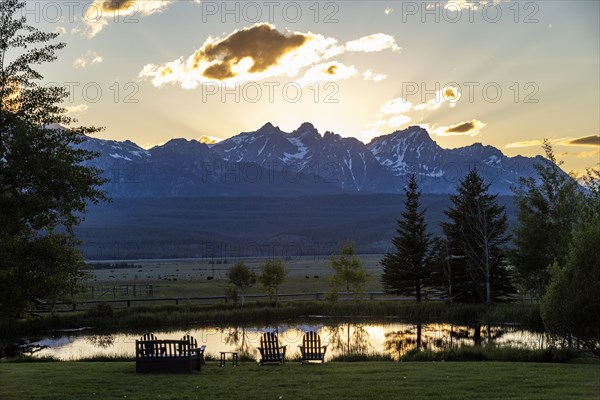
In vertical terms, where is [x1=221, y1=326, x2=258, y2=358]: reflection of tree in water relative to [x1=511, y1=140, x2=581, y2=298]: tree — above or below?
Result: below

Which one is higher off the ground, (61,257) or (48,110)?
(48,110)

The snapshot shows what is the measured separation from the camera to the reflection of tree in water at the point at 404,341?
35156mm

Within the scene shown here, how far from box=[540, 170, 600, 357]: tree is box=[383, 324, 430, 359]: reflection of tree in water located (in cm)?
1721

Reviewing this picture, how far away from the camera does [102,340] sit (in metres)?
42.1

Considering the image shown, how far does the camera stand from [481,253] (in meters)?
54.8

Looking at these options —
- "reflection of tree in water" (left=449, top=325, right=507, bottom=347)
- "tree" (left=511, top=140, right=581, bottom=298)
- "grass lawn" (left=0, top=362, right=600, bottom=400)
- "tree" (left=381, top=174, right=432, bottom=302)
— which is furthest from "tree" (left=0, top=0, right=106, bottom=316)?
"tree" (left=381, top=174, right=432, bottom=302)

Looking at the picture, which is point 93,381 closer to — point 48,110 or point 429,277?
A: point 48,110

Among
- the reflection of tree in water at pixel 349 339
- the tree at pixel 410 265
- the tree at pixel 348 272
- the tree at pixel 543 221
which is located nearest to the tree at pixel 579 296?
the reflection of tree in water at pixel 349 339

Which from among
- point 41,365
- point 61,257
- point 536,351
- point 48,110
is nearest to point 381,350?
point 536,351

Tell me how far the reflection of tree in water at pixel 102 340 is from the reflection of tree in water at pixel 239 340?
771 cm

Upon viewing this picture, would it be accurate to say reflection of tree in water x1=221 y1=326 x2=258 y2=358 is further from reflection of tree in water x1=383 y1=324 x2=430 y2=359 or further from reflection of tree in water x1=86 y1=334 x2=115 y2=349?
reflection of tree in water x1=383 y1=324 x2=430 y2=359

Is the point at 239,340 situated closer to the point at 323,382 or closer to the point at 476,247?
the point at 323,382

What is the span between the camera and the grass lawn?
17.5m

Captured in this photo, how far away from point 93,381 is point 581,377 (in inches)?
639
